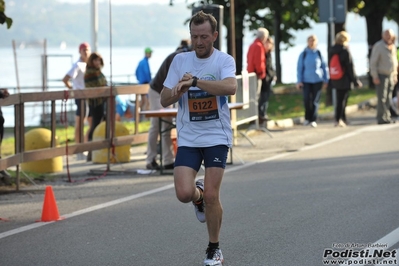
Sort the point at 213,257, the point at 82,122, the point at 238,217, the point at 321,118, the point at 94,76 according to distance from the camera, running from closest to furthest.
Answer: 1. the point at 213,257
2. the point at 238,217
3. the point at 82,122
4. the point at 94,76
5. the point at 321,118

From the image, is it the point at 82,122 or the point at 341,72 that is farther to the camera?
the point at 341,72

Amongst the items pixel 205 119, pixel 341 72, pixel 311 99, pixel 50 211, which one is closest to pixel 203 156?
pixel 205 119

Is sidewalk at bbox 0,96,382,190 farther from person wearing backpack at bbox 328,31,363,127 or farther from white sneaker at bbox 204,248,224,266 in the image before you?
white sneaker at bbox 204,248,224,266

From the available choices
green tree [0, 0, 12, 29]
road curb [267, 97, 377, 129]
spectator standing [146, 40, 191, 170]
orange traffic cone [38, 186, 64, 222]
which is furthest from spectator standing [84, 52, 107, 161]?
orange traffic cone [38, 186, 64, 222]

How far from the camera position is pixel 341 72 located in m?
21.0

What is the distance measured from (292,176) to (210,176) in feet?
17.9

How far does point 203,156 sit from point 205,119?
30cm

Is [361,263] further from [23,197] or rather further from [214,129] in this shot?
[23,197]

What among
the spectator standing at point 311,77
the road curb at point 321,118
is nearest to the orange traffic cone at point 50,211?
the road curb at point 321,118

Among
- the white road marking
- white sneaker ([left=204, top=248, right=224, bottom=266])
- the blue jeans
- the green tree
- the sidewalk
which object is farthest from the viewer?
the blue jeans

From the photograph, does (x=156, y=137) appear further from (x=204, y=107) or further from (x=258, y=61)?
(x=204, y=107)

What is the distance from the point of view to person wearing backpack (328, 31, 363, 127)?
2089 centimetres

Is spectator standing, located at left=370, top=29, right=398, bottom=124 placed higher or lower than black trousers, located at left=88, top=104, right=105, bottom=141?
higher

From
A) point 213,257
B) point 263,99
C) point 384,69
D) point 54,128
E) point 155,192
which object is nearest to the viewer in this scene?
point 213,257
